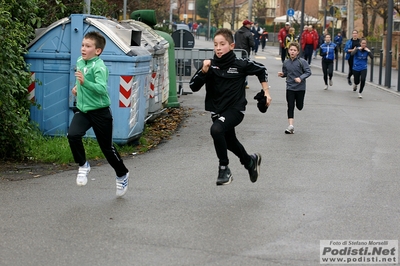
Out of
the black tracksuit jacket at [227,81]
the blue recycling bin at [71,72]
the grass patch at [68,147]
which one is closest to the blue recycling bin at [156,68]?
the grass patch at [68,147]

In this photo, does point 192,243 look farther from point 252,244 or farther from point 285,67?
point 285,67

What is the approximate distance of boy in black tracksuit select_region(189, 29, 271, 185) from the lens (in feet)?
26.5

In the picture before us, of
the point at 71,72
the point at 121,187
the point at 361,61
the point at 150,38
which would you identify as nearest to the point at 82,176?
the point at 121,187

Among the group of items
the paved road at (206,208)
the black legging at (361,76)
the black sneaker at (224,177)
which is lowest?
the paved road at (206,208)

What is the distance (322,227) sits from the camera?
6.86 m

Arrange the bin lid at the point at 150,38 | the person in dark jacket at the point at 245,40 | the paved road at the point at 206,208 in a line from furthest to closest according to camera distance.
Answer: the person in dark jacket at the point at 245,40 → the bin lid at the point at 150,38 → the paved road at the point at 206,208

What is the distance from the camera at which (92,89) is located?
7.73 m

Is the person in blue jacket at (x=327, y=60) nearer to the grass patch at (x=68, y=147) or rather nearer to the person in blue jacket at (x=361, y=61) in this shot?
the person in blue jacket at (x=361, y=61)

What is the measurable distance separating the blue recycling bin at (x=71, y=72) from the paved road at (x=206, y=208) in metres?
0.71

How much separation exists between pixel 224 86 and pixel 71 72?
3.53m

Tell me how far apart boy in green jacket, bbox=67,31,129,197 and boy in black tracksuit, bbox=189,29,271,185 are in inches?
35.9

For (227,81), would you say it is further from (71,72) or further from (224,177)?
(71,72)

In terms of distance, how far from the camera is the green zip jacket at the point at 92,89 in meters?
7.77

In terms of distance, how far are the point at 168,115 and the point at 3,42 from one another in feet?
21.0
